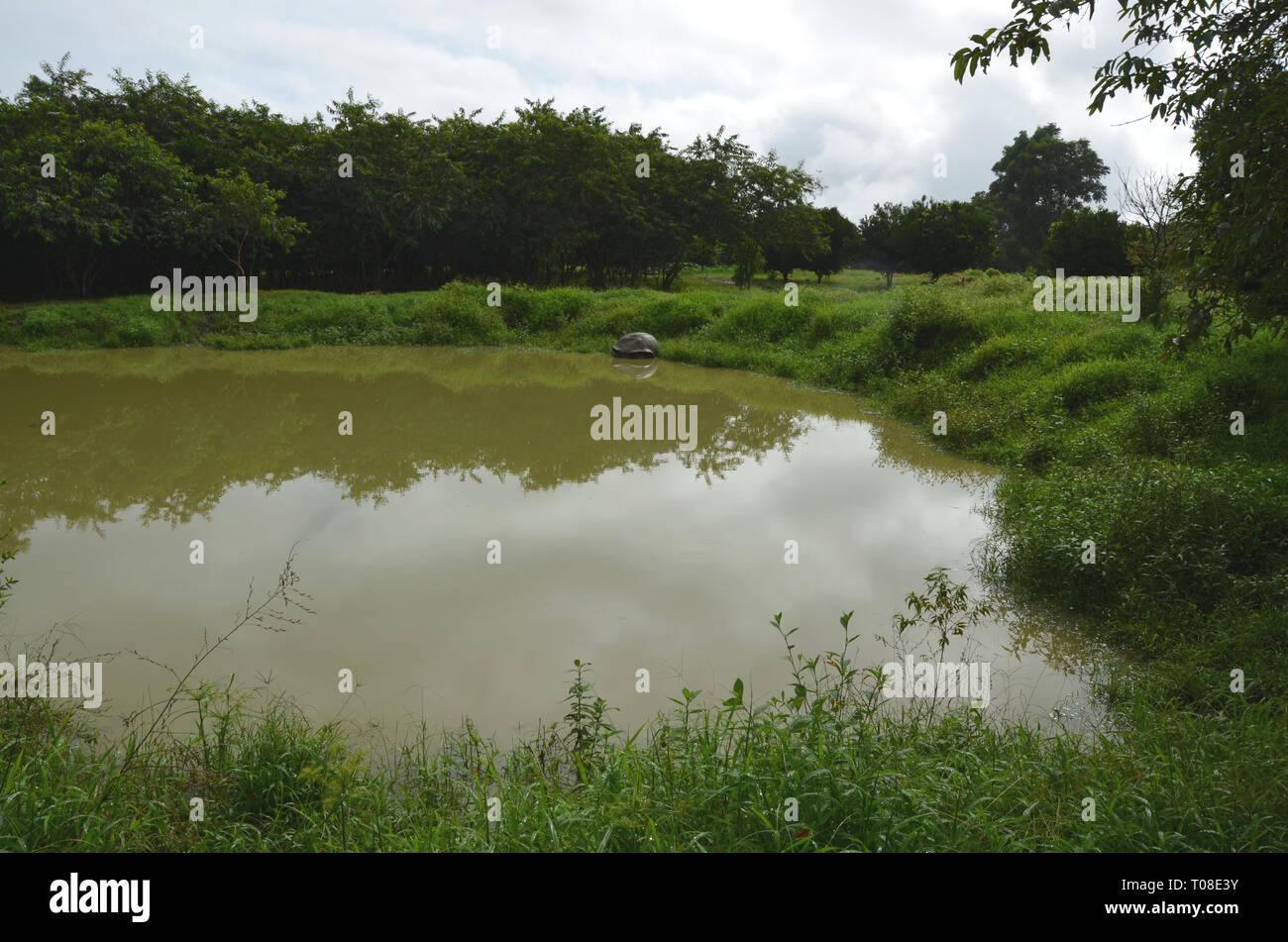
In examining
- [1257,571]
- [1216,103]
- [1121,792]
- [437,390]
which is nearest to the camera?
[1121,792]

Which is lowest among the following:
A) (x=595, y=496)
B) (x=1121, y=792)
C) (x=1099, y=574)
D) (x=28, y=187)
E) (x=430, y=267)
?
(x=1121, y=792)

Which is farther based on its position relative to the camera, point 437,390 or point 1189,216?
point 437,390

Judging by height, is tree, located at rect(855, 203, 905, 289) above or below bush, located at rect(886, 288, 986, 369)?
above

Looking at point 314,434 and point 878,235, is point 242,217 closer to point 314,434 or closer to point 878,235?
point 314,434

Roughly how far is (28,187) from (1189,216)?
871 inches

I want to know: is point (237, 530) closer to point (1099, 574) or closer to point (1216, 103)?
point (1099, 574)

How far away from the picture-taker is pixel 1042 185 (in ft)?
154

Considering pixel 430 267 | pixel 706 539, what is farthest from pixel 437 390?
pixel 430 267

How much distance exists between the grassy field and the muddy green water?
44cm

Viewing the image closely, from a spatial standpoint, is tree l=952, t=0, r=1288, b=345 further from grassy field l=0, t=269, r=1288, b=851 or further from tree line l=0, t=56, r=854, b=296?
tree line l=0, t=56, r=854, b=296

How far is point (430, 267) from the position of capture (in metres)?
31.6

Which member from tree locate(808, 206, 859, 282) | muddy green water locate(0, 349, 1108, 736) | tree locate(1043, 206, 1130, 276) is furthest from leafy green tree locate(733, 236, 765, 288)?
muddy green water locate(0, 349, 1108, 736)

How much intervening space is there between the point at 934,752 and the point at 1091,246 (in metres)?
23.5

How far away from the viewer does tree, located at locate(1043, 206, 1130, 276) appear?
2286cm
